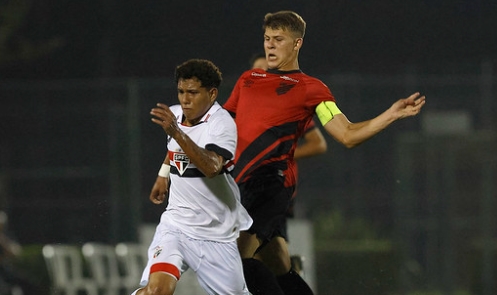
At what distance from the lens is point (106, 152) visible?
871cm

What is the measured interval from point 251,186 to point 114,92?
121 inches

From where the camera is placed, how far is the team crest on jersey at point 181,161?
529 cm

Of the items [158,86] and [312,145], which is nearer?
[312,145]

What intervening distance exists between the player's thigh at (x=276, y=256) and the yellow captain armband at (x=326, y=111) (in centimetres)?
72

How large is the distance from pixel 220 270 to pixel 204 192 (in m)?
0.38

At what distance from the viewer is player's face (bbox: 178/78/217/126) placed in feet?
17.5

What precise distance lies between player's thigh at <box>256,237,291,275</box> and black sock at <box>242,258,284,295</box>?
0.83 ft

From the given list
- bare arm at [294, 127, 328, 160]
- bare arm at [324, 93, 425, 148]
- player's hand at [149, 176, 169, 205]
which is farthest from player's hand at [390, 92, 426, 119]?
bare arm at [294, 127, 328, 160]

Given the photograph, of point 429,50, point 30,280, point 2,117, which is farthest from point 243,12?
point 30,280

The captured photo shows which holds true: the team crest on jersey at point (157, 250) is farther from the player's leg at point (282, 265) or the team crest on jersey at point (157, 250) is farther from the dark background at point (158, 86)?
the dark background at point (158, 86)

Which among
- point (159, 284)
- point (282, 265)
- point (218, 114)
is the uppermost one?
point (218, 114)

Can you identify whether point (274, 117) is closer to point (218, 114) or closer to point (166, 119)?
point (218, 114)

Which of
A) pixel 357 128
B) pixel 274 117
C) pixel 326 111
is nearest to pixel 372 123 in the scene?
pixel 357 128

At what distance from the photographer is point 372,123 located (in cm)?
529
